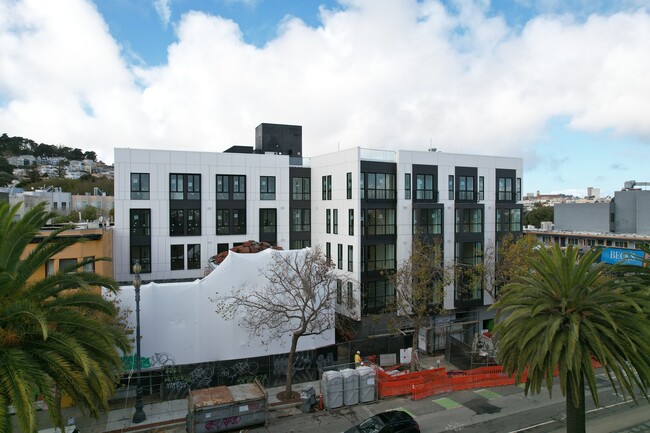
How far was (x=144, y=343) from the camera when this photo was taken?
23766 millimetres

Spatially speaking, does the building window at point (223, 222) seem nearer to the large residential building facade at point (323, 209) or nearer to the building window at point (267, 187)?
the large residential building facade at point (323, 209)

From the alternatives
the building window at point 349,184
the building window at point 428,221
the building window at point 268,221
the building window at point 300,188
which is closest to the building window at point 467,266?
the building window at point 428,221

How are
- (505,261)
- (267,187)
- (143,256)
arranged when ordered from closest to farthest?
(143,256) < (505,261) < (267,187)

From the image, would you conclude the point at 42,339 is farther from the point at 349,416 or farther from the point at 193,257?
the point at 193,257

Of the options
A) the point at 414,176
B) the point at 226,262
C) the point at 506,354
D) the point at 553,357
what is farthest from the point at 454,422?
the point at 414,176

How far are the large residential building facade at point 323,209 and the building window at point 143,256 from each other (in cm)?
7

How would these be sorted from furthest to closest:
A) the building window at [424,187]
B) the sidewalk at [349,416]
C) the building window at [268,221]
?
the building window at [268,221]
the building window at [424,187]
the sidewalk at [349,416]

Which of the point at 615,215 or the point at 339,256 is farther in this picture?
the point at 615,215

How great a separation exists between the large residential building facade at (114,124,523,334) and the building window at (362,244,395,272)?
8 cm

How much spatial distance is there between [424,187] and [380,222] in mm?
4724

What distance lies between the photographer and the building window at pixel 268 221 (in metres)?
36.6

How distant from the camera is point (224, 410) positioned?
18.7m

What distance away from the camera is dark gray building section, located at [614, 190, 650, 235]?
64625 mm

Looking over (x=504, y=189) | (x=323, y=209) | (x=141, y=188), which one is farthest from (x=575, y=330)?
(x=141, y=188)
